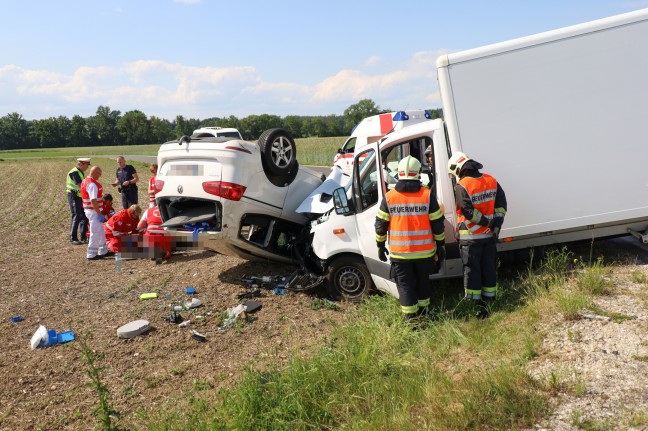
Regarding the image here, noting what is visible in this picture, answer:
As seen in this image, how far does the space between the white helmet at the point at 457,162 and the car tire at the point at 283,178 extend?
255 centimetres

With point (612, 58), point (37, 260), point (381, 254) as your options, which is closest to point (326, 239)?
point (381, 254)

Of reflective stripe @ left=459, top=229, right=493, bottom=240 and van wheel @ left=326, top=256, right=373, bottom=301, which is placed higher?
reflective stripe @ left=459, top=229, right=493, bottom=240

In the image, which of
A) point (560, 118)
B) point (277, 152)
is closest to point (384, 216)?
point (560, 118)

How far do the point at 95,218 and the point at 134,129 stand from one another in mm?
104737

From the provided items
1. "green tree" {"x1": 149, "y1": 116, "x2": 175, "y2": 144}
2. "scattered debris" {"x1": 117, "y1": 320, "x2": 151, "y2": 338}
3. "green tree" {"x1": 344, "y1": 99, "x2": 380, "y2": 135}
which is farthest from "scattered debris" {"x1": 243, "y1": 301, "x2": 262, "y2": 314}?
"green tree" {"x1": 149, "y1": 116, "x2": 175, "y2": 144}

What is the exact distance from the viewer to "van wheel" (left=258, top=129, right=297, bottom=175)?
6652 mm

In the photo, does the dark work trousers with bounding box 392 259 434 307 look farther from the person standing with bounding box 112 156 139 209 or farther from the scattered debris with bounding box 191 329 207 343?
the person standing with bounding box 112 156 139 209

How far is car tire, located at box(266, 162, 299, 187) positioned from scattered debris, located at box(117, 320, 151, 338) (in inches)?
93.6

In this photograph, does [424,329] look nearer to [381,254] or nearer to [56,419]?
[381,254]

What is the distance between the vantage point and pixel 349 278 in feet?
19.9

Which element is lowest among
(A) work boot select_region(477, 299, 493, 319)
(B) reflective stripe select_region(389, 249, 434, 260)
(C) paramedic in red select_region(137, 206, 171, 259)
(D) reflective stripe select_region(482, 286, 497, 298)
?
(A) work boot select_region(477, 299, 493, 319)

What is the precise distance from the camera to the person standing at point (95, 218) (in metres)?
9.16

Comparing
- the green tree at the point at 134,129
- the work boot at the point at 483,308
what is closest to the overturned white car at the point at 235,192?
the work boot at the point at 483,308

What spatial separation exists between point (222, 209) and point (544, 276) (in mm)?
3756
